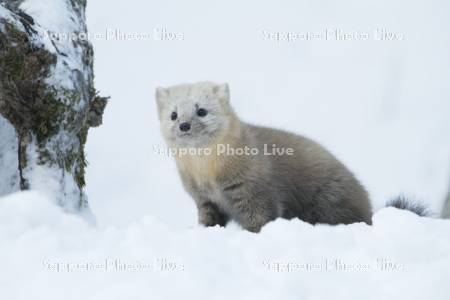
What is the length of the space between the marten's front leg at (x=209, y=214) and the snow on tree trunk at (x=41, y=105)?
1238mm

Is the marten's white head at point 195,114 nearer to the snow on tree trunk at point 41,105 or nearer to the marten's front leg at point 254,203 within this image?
the marten's front leg at point 254,203

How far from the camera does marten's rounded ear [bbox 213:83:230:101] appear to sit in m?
7.19

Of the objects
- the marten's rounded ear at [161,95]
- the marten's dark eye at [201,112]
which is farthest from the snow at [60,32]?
the marten's dark eye at [201,112]

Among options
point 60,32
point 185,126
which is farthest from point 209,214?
point 60,32

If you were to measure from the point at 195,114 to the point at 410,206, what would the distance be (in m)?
2.29

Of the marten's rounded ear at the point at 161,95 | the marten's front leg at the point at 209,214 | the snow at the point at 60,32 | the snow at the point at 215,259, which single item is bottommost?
the marten's front leg at the point at 209,214

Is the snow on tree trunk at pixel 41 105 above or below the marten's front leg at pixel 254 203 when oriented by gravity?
above

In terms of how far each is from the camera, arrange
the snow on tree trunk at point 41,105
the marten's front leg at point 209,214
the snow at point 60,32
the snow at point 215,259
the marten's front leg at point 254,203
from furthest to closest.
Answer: the marten's front leg at point 209,214 → the marten's front leg at point 254,203 → the snow at point 60,32 → the snow on tree trunk at point 41,105 → the snow at point 215,259

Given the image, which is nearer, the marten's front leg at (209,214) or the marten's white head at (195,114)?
the marten's white head at (195,114)

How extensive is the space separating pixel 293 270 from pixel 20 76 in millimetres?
3109

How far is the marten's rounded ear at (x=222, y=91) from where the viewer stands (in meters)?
7.19

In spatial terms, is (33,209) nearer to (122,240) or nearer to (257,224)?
(122,240)

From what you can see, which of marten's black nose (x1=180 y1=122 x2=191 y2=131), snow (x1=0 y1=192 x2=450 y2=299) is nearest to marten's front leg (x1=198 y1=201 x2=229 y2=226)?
marten's black nose (x1=180 y1=122 x2=191 y2=131)

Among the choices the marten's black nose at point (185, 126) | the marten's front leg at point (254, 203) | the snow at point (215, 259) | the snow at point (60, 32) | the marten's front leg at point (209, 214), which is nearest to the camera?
the snow at point (215, 259)
